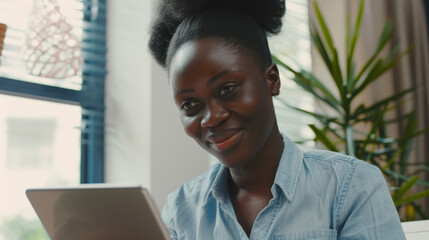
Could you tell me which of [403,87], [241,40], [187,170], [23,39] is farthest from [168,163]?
[403,87]

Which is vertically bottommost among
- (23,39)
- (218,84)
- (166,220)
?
(166,220)

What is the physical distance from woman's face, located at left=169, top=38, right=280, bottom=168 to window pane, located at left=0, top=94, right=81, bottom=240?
3.51 feet

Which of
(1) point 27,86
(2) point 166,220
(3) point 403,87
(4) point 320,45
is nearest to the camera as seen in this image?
(2) point 166,220

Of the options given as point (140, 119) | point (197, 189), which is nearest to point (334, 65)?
point (140, 119)

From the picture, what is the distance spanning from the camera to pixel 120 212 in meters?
0.78

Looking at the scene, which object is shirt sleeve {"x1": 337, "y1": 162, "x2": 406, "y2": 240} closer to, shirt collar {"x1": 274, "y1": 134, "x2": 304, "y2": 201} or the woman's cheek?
shirt collar {"x1": 274, "y1": 134, "x2": 304, "y2": 201}

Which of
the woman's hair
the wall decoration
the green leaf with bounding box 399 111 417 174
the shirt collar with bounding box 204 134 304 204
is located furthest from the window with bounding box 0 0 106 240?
the green leaf with bounding box 399 111 417 174

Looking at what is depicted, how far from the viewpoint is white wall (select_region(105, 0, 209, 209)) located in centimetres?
187

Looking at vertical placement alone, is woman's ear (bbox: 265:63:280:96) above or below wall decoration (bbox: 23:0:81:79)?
below

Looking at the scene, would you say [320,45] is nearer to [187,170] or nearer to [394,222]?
[187,170]

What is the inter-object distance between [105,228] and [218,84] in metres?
0.32

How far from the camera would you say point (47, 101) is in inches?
76.5

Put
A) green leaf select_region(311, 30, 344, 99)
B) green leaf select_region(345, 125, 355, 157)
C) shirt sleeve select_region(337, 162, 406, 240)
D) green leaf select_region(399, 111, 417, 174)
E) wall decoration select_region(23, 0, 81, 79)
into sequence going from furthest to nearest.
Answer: green leaf select_region(399, 111, 417, 174) → green leaf select_region(311, 30, 344, 99) → green leaf select_region(345, 125, 355, 157) → wall decoration select_region(23, 0, 81, 79) → shirt sleeve select_region(337, 162, 406, 240)

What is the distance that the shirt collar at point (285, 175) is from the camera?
1008 millimetres
